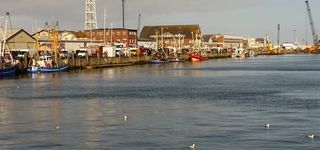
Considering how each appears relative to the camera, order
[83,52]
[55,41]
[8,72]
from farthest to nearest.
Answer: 1. [83,52]
2. [55,41]
3. [8,72]

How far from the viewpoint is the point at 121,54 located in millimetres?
139125

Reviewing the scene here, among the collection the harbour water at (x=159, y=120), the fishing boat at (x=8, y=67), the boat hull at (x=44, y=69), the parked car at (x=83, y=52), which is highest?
the parked car at (x=83, y=52)

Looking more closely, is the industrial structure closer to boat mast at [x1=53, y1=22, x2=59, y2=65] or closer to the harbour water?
boat mast at [x1=53, y1=22, x2=59, y2=65]

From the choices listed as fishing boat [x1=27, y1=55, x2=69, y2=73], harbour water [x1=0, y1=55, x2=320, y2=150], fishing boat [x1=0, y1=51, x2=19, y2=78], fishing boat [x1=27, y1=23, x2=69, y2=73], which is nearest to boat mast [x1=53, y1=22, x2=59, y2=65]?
fishing boat [x1=27, y1=23, x2=69, y2=73]

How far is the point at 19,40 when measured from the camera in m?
112

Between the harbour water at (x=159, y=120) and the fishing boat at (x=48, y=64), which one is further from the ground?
the fishing boat at (x=48, y=64)

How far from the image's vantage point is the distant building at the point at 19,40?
11025 cm

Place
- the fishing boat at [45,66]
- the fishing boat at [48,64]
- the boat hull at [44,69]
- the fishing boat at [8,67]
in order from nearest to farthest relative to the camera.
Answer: the fishing boat at [8,67] → the boat hull at [44,69] → the fishing boat at [45,66] → the fishing boat at [48,64]

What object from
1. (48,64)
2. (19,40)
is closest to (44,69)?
(48,64)

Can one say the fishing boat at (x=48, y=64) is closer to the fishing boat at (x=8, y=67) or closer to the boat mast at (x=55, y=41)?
the boat mast at (x=55, y=41)

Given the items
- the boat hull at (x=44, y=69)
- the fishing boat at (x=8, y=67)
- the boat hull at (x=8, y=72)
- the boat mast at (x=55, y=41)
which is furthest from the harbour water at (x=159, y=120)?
the boat mast at (x=55, y=41)

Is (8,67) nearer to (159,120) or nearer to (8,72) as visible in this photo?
(8,72)

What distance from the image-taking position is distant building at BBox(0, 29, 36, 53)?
110 m

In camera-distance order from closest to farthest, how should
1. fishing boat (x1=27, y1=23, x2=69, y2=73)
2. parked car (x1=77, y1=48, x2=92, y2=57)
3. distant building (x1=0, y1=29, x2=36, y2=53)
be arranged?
fishing boat (x1=27, y1=23, x2=69, y2=73), distant building (x1=0, y1=29, x2=36, y2=53), parked car (x1=77, y1=48, x2=92, y2=57)
